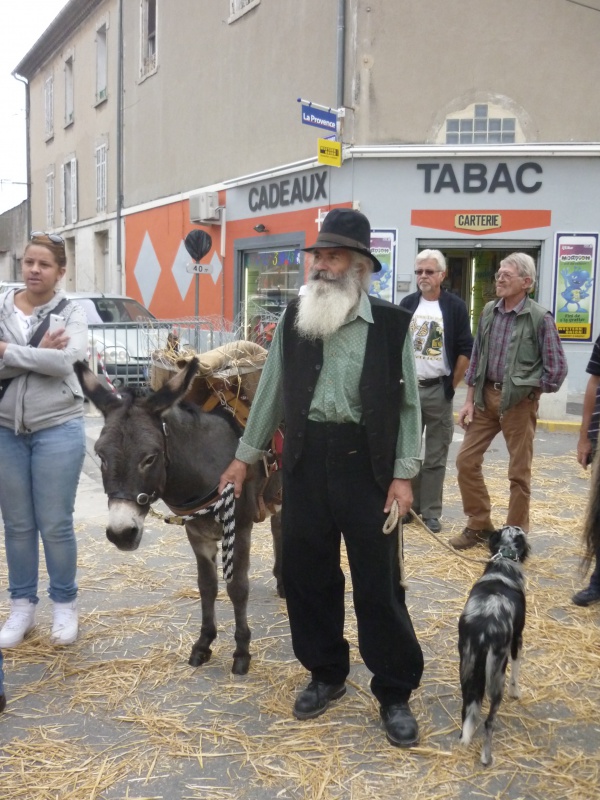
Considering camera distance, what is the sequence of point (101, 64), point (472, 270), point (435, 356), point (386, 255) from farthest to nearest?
point (101, 64)
point (472, 270)
point (386, 255)
point (435, 356)

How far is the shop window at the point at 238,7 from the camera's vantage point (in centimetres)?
1502

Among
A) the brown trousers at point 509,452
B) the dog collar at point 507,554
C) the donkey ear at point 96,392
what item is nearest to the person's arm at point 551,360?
the brown trousers at point 509,452

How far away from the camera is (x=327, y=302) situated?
3029mm

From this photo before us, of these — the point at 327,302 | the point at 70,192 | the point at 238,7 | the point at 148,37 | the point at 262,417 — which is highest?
the point at 148,37

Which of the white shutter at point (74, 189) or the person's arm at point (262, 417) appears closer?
the person's arm at point (262, 417)

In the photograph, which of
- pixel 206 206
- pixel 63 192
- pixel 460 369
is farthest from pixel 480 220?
pixel 63 192

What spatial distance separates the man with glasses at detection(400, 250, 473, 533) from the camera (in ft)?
19.2

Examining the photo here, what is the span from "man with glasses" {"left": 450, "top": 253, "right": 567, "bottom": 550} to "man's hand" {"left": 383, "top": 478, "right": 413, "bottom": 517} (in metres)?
2.41

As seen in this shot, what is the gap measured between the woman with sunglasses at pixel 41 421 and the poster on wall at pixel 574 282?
33.3ft

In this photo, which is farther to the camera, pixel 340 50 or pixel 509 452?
pixel 340 50

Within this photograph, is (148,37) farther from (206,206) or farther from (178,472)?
(178,472)

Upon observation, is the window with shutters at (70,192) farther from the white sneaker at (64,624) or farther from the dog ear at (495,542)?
the dog ear at (495,542)

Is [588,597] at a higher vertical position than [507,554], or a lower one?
lower

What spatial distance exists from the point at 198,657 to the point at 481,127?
1110 cm
